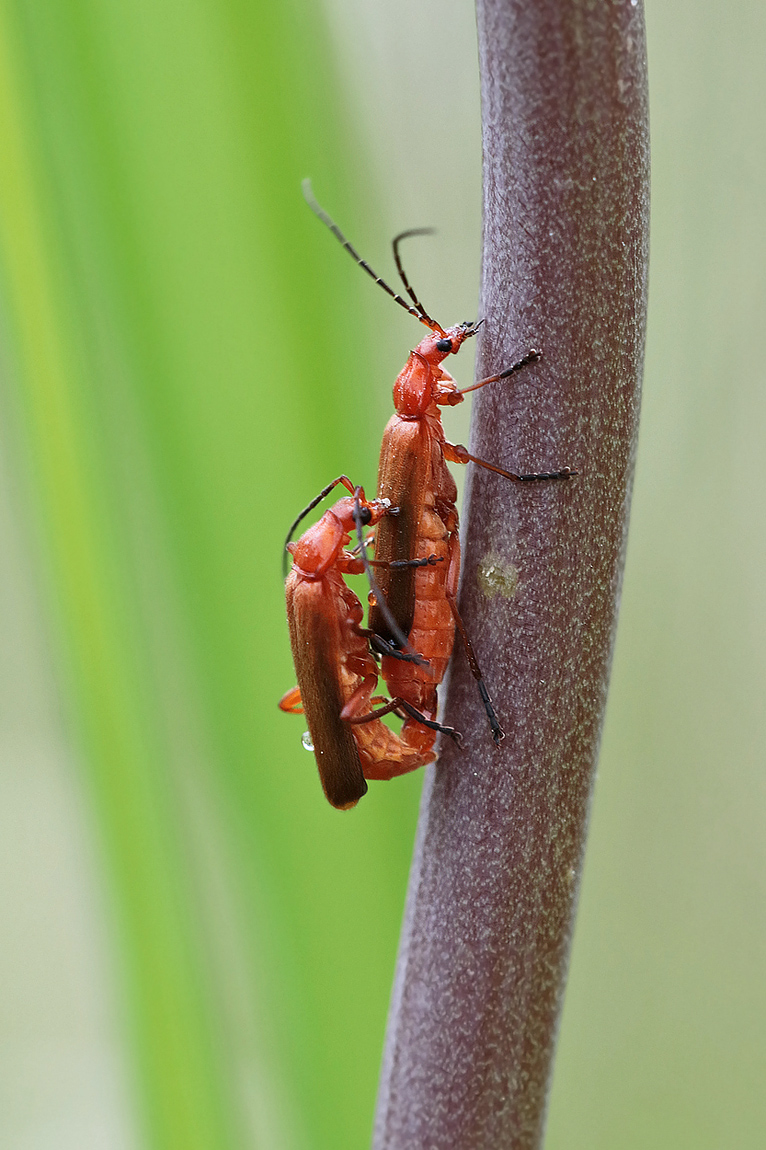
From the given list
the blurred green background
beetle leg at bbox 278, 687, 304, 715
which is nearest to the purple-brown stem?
the blurred green background

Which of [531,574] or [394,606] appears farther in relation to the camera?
[394,606]

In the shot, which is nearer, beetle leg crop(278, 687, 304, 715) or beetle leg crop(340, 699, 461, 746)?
beetle leg crop(340, 699, 461, 746)

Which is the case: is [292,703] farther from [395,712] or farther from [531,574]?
[531,574]

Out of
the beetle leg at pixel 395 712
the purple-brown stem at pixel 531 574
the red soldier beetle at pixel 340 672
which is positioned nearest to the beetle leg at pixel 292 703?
the red soldier beetle at pixel 340 672

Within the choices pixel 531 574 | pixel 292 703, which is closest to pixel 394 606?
pixel 292 703

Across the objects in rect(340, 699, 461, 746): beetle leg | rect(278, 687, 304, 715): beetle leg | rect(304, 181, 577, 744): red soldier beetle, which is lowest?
rect(278, 687, 304, 715): beetle leg

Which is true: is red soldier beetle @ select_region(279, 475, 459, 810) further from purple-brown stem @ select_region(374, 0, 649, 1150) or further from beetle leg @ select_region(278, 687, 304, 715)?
purple-brown stem @ select_region(374, 0, 649, 1150)
